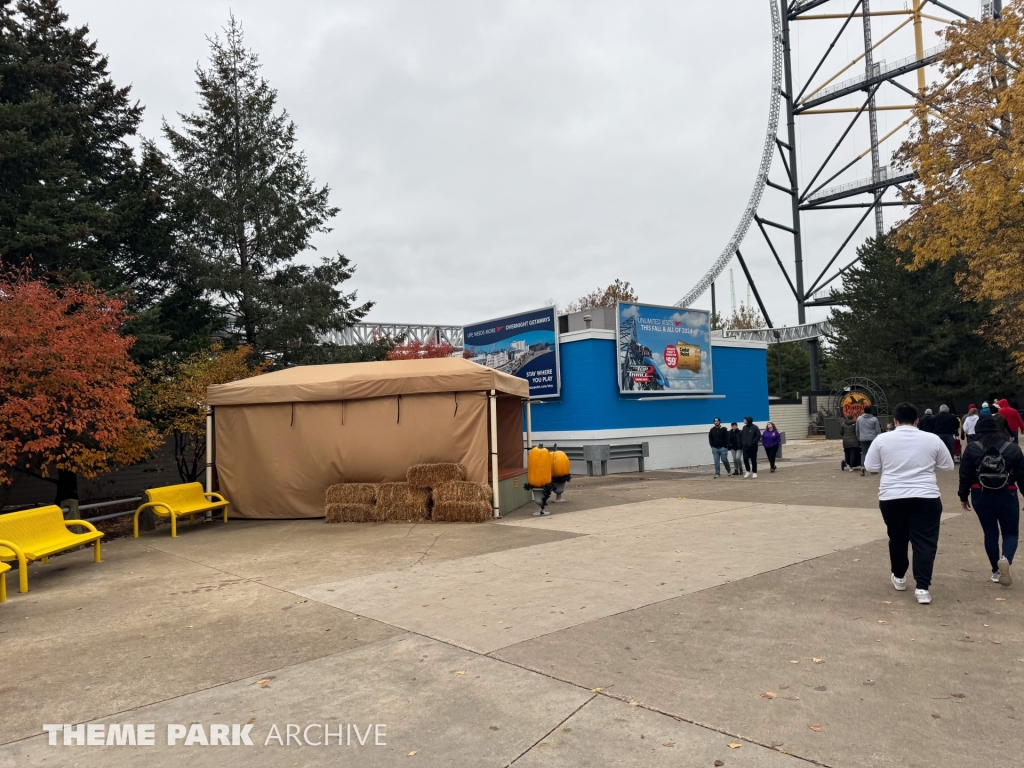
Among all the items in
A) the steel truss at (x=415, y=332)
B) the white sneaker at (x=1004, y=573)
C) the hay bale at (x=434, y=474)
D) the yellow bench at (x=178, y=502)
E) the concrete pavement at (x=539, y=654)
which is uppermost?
the steel truss at (x=415, y=332)

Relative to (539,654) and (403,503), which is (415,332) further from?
(539,654)

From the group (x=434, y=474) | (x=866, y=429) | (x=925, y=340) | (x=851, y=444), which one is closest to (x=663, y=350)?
(x=851, y=444)

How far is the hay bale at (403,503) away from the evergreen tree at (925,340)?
27451mm

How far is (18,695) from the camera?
459 centimetres

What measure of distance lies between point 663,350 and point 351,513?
45.3 ft

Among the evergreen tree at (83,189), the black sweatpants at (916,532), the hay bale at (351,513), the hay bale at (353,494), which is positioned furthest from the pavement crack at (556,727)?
the evergreen tree at (83,189)

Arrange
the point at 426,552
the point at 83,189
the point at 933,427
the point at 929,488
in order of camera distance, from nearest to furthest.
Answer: the point at 929,488, the point at 426,552, the point at 933,427, the point at 83,189

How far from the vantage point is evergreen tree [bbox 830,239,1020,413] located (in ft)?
106

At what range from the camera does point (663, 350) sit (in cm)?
2331

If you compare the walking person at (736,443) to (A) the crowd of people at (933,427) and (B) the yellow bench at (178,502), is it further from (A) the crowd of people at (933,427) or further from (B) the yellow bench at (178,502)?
(B) the yellow bench at (178,502)

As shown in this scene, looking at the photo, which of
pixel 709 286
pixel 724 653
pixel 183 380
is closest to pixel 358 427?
pixel 183 380

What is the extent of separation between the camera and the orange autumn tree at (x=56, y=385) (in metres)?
10.4

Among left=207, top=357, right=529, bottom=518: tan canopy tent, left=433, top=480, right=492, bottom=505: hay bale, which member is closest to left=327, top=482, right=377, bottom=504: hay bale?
left=207, top=357, right=529, bottom=518: tan canopy tent

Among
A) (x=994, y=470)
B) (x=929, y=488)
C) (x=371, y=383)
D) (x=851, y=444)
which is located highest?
(x=371, y=383)
